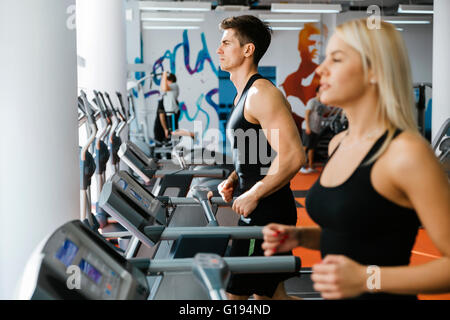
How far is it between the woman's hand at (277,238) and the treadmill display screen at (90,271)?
355 millimetres

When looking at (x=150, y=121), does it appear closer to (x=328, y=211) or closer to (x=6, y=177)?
(x=6, y=177)

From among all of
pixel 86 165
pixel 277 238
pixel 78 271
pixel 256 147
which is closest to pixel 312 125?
pixel 86 165

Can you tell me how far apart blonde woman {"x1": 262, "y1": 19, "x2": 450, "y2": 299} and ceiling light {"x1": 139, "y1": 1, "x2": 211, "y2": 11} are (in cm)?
873

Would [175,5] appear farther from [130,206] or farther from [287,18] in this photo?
[130,206]

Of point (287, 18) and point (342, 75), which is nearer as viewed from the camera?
point (342, 75)

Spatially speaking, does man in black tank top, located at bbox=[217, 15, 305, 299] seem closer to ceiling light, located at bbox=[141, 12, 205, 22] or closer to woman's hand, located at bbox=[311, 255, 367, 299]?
woman's hand, located at bbox=[311, 255, 367, 299]

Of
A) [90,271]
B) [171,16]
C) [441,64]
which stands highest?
[171,16]

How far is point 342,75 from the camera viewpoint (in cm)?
95

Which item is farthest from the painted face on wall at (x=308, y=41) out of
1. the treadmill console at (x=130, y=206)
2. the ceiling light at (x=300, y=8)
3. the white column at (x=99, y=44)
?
the treadmill console at (x=130, y=206)

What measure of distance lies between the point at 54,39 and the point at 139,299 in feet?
4.02

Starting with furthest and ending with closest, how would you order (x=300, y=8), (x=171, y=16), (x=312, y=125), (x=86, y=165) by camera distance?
(x=171, y=16) → (x=300, y=8) → (x=312, y=125) → (x=86, y=165)

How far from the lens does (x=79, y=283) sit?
957mm

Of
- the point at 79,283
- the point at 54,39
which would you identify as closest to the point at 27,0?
the point at 54,39

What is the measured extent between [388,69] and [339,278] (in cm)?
39
